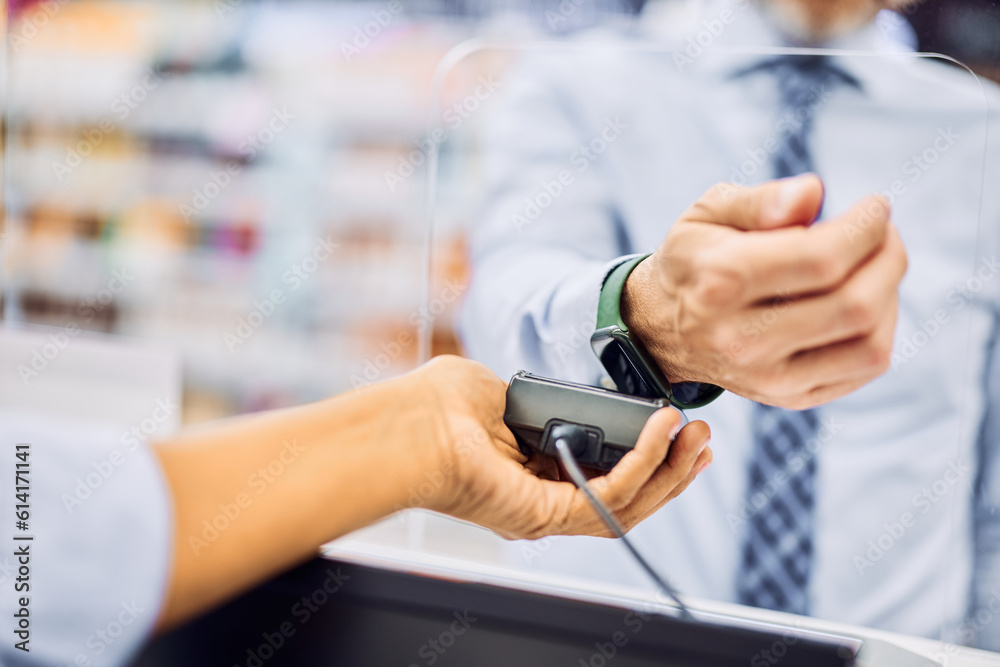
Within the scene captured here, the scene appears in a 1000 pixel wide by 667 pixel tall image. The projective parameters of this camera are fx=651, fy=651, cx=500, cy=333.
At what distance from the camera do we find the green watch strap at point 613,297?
656mm

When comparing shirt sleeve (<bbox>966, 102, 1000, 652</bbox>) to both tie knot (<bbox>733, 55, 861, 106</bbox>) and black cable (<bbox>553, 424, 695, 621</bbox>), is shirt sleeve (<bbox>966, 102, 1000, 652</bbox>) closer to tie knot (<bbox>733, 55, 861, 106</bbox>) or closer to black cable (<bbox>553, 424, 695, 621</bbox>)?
tie knot (<bbox>733, 55, 861, 106</bbox>)

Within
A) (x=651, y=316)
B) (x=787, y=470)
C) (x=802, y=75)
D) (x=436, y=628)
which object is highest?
(x=802, y=75)

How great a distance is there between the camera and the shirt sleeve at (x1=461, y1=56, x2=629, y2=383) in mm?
1156

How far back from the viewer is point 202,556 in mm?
413

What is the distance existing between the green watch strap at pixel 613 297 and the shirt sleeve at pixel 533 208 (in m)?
0.39

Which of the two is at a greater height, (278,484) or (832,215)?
(832,215)

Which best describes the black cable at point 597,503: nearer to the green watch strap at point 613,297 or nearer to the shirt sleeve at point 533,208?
the green watch strap at point 613,297

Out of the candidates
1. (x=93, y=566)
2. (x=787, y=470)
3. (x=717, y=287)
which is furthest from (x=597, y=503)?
(x=787, y=470)

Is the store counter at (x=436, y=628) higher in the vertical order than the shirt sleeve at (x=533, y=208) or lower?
lower

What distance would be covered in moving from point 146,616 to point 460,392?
1.06ft

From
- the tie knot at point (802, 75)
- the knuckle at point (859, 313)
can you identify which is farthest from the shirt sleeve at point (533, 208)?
the knuckle at point (859, 313)

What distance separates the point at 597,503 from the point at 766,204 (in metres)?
0.26

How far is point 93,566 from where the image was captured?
1.22 feet

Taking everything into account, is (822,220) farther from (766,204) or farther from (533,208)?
(766,204)
